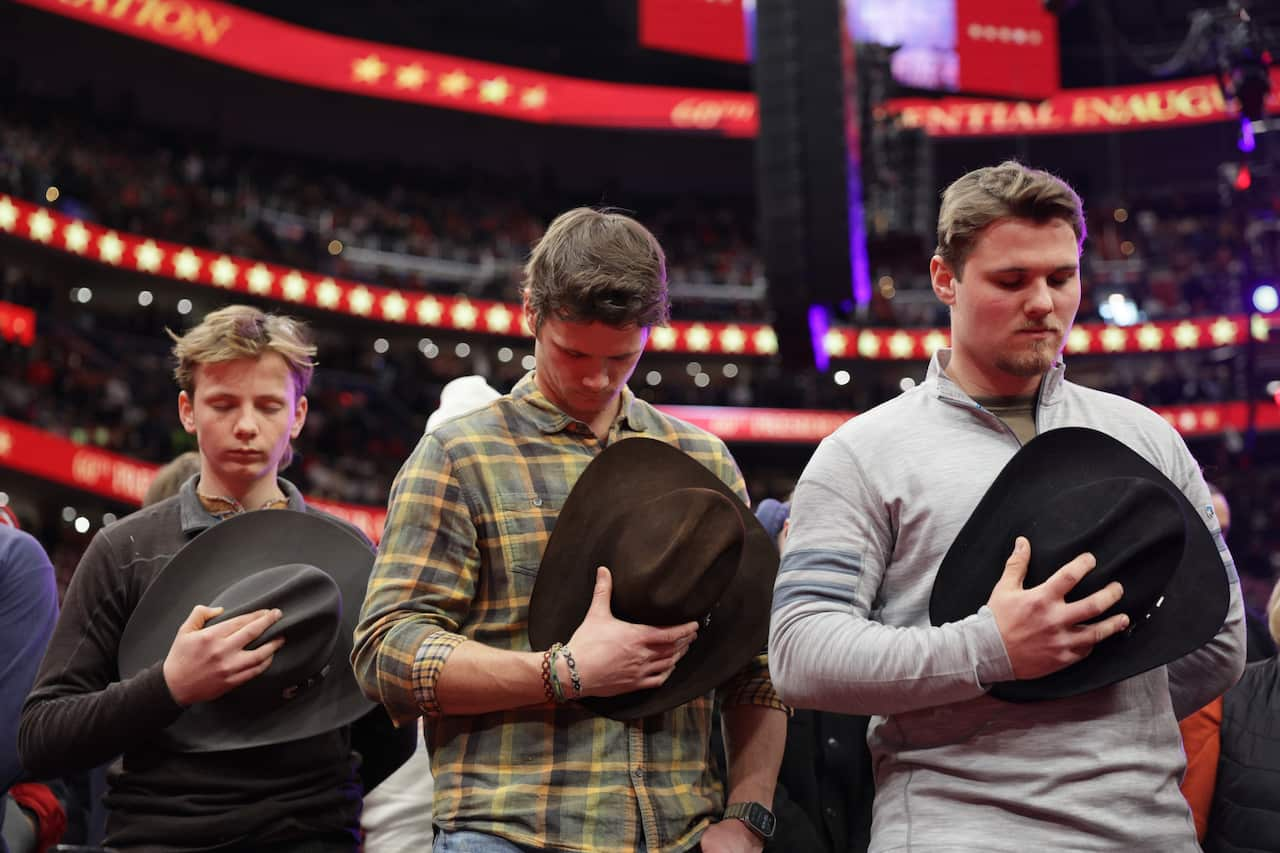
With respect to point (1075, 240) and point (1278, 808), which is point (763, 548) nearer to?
point (1075, 240)

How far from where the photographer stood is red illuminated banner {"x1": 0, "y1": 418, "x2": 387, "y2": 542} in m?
12.9

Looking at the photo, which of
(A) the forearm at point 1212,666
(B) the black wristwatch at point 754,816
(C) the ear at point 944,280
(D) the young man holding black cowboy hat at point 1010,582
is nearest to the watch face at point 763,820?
(B) the black wristwatch at point 754,816

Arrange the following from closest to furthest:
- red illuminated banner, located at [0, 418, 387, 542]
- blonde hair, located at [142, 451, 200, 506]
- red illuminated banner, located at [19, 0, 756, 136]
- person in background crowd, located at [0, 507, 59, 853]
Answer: person in background crowd, located at [0, 507, 59, 853]
blonde hair, located at [142, 451, 200, 506]
red illuminated banner, located at [0, 418, 387, 542]
red illuminated banner, located at [19, 0, 756, 136]

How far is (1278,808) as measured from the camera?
2463mm

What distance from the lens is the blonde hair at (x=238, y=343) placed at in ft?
8.19

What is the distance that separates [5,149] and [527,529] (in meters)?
15.9

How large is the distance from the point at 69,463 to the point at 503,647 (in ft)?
40.5

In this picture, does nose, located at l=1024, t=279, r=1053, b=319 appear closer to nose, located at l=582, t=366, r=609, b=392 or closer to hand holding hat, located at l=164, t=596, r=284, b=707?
nose, located at l=582, t=366, r=609, b=392

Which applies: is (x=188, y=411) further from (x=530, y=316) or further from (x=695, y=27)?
(x=695, y=27)

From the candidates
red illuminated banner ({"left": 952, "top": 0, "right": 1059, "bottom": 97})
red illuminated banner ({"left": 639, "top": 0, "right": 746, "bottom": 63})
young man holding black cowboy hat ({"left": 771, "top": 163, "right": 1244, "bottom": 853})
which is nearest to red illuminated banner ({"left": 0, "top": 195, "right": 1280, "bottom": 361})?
red illuminated banner ({"left": 639, "top": 0, "right": 746, "bottom": 63})

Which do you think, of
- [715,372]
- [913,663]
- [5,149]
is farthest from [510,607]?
[715,372]

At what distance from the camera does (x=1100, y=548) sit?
5.63 feet

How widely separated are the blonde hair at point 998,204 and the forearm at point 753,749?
810mm

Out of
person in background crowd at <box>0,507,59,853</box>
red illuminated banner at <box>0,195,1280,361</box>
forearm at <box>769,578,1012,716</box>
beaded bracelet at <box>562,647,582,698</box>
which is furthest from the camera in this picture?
red illuminated banner at <box>0,195,1280,361</box>
